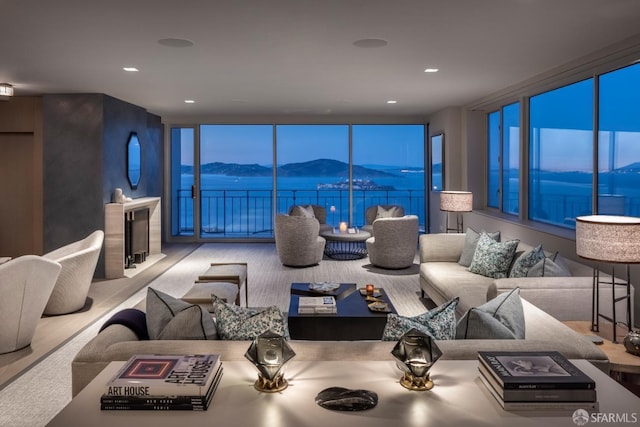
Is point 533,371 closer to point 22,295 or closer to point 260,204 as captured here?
point 22,295

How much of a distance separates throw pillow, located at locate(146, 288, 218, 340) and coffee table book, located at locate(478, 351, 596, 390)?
44.8 inches

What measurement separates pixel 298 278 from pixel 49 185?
11.4 feet

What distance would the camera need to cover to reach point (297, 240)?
7164 mm

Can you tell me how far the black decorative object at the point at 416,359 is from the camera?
1.59 metres

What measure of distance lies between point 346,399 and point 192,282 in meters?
5.26

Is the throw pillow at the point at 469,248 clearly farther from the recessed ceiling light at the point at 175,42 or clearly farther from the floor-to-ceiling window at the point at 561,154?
the recessed ceiling light at the point at 175,42

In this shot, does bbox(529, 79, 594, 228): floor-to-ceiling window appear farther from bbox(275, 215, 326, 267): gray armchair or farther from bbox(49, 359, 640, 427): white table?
bbox(49, 359, 640, 427): white table

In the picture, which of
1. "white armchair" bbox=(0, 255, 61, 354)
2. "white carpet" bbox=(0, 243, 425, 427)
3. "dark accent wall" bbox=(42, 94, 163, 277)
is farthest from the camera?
"dark accent wall" bbox=(42, 94, 163, 277)

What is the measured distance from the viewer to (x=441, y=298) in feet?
15.1

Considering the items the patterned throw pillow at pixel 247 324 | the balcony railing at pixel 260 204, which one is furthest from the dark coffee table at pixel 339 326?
the balcony railing at pixel 260 204

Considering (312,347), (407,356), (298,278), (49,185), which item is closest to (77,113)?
(49,185)

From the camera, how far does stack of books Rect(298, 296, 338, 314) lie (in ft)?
12.5

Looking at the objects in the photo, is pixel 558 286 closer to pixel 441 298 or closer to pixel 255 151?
pixel 441 298

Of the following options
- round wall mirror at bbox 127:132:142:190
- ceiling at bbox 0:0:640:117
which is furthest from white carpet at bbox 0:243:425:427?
ceiling at bbox 0:0:640:117
